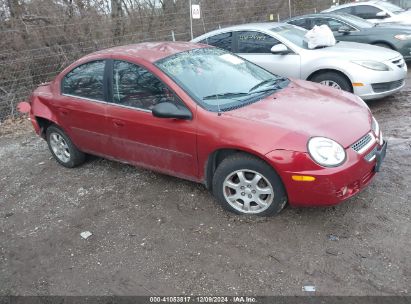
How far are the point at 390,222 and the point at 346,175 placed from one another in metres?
0.69

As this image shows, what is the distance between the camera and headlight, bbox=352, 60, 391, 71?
641cm

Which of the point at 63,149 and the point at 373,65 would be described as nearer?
the point at 63,149

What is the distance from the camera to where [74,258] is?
3645 millimetres

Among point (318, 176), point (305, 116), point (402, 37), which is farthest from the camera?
point (402, 37)

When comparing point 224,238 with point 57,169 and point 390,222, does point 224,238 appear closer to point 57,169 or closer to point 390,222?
point 390,222

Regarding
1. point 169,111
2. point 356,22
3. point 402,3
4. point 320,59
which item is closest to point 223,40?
point 320,59

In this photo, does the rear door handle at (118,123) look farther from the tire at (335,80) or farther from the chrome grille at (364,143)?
the tire at (335,80)

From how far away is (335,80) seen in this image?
6.58m

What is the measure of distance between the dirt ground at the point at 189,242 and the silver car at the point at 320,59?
1.73m

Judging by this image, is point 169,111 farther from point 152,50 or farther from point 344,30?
point 344,30

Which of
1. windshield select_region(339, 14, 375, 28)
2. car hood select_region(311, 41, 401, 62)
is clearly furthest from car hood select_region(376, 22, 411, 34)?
car hood select_region(311, 41, 401, 62)

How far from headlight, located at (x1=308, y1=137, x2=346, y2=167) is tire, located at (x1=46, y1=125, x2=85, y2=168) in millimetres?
3157

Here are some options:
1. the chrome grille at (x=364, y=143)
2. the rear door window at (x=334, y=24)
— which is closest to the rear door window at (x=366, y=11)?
the rear door window at (x=334, y=24)

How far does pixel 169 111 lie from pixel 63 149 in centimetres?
230
